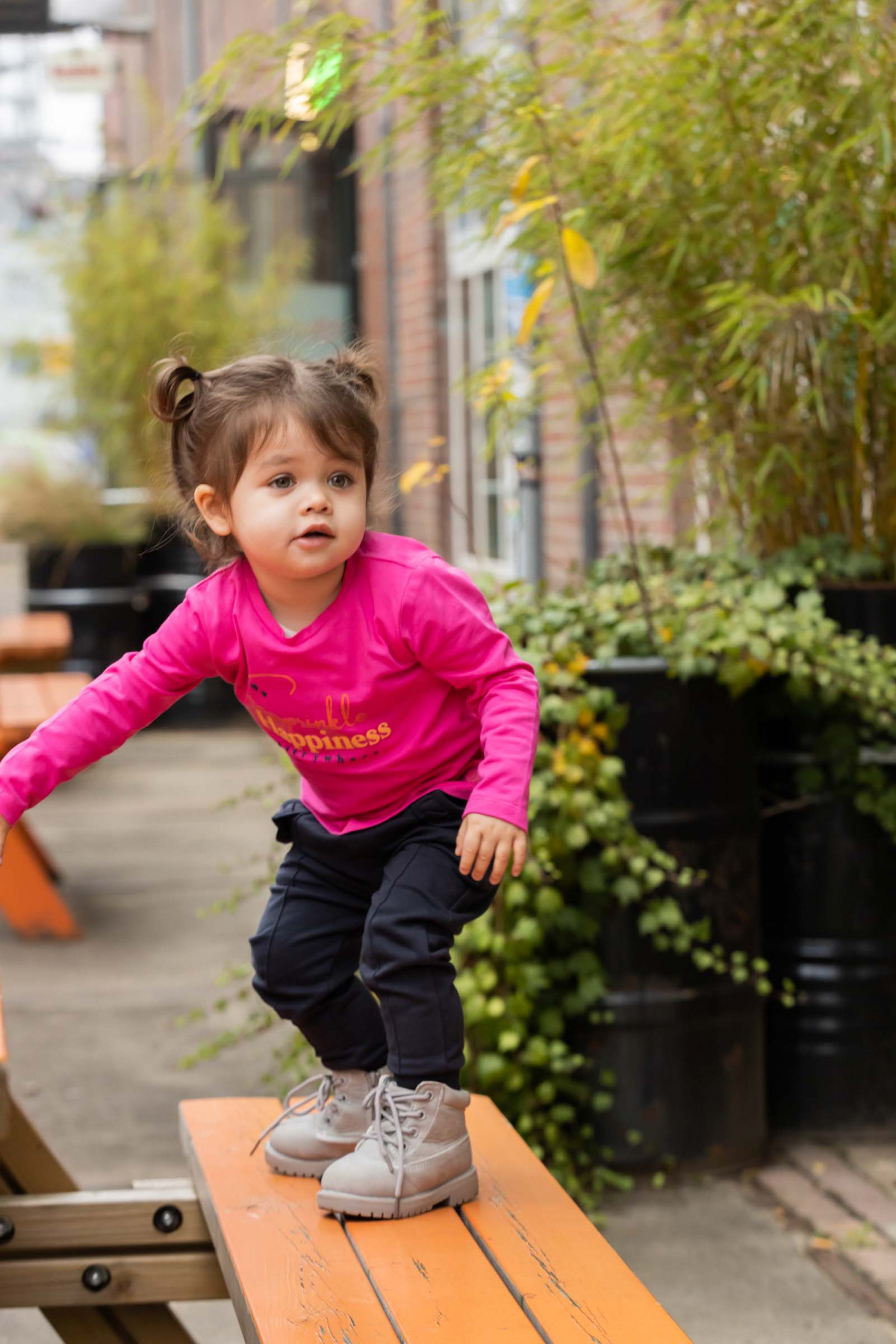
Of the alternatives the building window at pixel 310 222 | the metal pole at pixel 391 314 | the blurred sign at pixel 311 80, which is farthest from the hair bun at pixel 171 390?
the building window at pixel 310 222

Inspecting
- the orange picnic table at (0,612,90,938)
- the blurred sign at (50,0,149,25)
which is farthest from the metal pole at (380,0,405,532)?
the orange picnic table at (0,612,90,938)

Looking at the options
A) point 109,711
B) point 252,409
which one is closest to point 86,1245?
point 109,711

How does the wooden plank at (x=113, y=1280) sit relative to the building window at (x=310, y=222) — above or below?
below

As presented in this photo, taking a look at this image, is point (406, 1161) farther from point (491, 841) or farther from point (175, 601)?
point (175, 601)

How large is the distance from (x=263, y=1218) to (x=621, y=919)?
1293 mm

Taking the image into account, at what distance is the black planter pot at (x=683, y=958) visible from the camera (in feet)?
9.86

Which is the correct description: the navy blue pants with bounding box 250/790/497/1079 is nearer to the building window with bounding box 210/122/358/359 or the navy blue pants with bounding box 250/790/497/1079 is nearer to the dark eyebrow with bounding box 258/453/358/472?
the dark eyebrow with bounding box 258/453/358/472

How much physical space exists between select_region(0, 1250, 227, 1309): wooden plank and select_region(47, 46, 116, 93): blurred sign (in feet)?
49.1

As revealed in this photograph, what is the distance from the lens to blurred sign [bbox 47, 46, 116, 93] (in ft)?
50.0

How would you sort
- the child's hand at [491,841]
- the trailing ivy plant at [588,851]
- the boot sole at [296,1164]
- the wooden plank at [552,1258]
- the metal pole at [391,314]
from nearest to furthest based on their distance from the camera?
the wooden plank at [552,1258] → the child's hand at [491,841] → the boot sole at [296,1164] → the trailing ivy plant at [588,851] → the metal pole at [391,314]

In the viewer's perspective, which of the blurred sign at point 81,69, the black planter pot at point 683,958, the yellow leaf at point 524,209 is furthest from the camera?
the blurred sign at point 81,69

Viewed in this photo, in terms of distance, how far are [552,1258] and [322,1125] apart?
44 centimetres

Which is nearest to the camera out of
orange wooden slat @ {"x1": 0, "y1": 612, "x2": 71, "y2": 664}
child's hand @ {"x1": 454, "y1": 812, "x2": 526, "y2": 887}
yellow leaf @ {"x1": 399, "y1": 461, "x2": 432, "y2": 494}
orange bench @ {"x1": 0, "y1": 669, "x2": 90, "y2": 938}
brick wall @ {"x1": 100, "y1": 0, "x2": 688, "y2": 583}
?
child's hand @ {"x1": 454, "y1": 812, "x2": 526, "y2": 887}

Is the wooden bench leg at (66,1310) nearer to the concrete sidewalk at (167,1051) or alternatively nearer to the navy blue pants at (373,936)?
the navy blue pants at (373,936)
